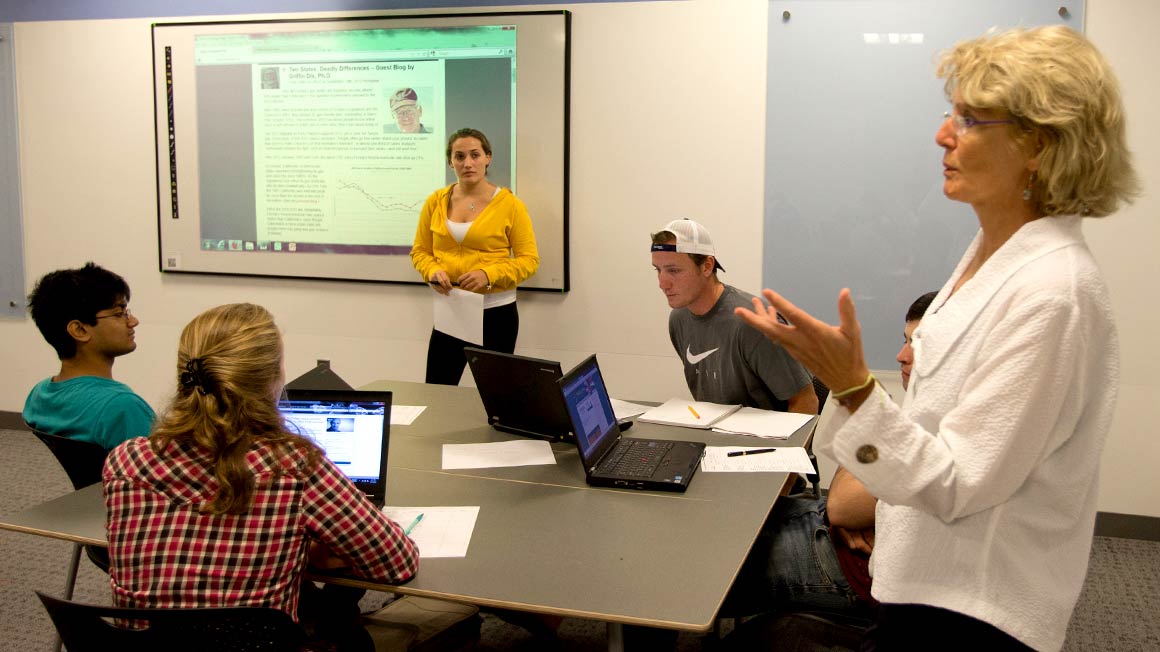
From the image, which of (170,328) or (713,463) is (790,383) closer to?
(713,463)

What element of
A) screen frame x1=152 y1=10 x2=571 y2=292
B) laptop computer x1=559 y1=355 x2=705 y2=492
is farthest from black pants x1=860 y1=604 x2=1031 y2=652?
screen frame x1=152 y1=10 x2=571 y2=292

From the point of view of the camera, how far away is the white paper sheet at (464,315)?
4.21 metres

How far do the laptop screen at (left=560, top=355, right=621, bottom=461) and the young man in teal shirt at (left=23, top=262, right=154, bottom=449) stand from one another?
1078 mm

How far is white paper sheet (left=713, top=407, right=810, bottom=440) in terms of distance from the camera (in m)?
2.70

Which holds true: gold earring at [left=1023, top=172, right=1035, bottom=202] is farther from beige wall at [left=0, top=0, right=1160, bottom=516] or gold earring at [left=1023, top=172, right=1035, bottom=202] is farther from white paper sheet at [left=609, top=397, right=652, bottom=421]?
beige wall at [left=0, top=0, right=1160, bottom=516]

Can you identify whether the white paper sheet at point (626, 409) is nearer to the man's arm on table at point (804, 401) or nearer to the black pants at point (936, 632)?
the man's arm on table at point (804, 401)

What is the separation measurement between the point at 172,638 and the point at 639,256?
3227mm

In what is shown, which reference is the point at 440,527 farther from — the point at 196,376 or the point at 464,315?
the point at 464,315

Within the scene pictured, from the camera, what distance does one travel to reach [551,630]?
9.52 ft

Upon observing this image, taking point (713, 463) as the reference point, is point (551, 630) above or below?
below

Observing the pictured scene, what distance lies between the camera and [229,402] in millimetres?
1663

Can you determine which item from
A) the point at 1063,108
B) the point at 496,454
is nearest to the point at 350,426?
the point at 496,454

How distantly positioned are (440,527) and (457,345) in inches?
92.3

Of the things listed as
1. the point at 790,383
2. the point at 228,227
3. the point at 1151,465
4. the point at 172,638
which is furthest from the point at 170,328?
the point at 1151,465
